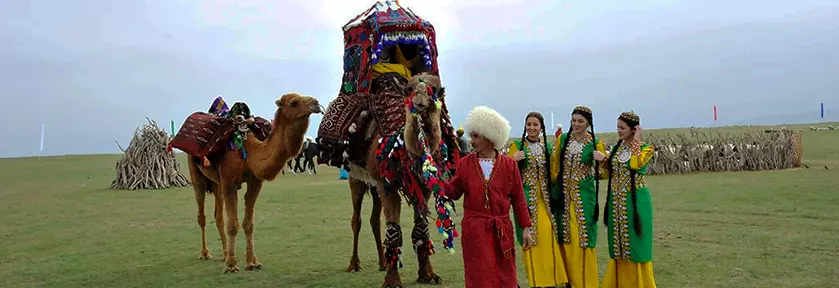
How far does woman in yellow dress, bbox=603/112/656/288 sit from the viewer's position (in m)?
5.47

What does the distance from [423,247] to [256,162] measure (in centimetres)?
243

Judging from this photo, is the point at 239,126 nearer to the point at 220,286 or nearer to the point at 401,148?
the point at 220,286

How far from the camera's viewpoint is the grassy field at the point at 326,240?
682 centimetres

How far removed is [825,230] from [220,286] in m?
7.51

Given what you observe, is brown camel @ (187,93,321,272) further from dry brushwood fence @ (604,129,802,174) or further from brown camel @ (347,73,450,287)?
dry brushwood fence @ (604,129,802,174)

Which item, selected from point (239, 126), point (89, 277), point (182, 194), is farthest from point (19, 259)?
point (182, 194)

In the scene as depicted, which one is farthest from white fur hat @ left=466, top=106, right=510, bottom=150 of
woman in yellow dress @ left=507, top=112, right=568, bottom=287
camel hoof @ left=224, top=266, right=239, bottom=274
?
camel hoof @ left=224, top=266, right=239, bottom=274

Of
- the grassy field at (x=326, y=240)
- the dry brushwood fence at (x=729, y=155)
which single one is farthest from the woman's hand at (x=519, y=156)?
the dry brushwood fence at (x=729, y=155)

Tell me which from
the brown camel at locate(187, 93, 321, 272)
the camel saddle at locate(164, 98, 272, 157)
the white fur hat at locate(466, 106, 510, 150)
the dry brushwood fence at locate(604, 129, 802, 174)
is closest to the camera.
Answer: the white fur hat at locate(466, 106, 510, 150)

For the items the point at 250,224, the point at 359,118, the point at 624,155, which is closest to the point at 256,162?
the point at 250,224

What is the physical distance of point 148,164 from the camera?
21.1 metres

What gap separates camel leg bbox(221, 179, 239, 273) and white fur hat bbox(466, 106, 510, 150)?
3831mm

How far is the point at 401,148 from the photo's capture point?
593 cm

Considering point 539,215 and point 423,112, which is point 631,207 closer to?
point 539,215
